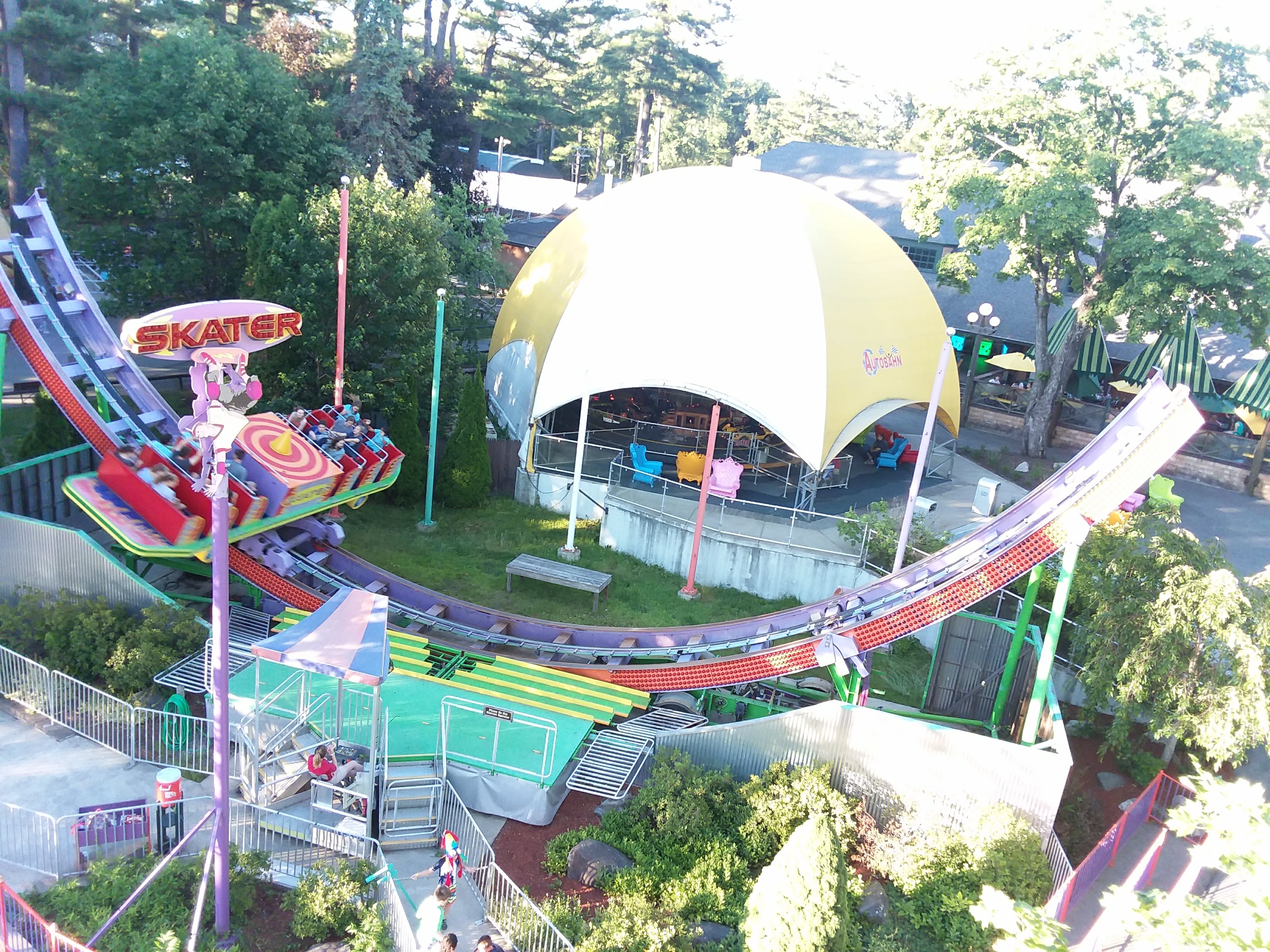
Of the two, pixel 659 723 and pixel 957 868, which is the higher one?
pixel 957 868

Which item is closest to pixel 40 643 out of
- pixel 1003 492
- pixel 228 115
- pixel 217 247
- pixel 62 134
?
pixel 217 247

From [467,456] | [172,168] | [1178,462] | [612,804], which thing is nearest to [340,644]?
[612,804]

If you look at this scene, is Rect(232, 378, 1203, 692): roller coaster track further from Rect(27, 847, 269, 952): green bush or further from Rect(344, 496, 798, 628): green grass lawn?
Rect(27, 847, 269, 952): green bush

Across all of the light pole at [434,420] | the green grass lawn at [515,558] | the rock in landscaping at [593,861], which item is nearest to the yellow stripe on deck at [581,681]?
the green grass lawn at [515,558]

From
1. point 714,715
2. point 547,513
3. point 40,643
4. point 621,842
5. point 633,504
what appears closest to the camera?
point 621,842

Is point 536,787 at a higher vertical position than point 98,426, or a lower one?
lower

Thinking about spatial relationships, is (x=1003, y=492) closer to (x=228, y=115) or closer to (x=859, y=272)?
(x=859, y=272)

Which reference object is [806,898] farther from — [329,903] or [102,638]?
[102,638]
